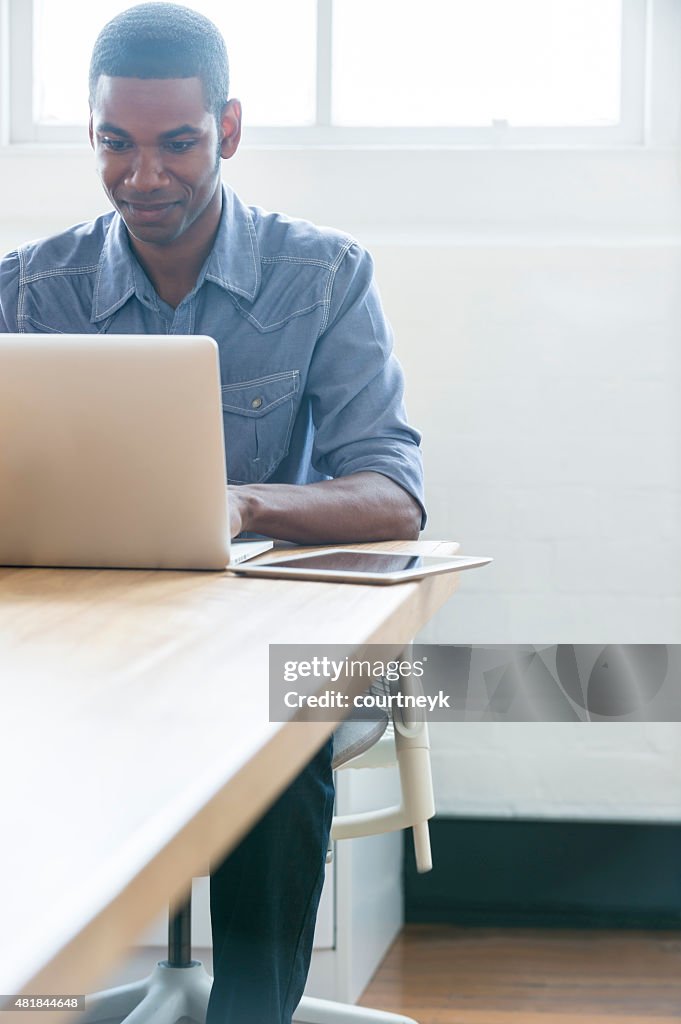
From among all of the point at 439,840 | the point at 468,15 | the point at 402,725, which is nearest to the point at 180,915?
the point at 402,725

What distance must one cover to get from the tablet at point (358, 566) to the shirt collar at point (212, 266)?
60 centimetres

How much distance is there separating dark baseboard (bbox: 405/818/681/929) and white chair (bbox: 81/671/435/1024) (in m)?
0.60

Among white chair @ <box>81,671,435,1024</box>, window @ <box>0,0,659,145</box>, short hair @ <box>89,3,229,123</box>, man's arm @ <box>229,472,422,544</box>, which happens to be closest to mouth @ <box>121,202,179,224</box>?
short hair @ <box>89,3,229,123</box>

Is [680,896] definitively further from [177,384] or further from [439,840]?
[177,384]

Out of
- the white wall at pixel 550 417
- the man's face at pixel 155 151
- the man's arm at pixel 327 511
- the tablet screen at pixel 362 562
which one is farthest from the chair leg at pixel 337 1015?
the man's face at pixel 155 151

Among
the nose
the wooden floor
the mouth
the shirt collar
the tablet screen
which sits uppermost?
the nose

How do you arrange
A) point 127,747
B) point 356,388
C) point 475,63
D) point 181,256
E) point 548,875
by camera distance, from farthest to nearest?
point 475,63 < point 548,875 < point 181,256 < point 356,388 < point 127,747

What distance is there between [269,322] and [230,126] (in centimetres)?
36

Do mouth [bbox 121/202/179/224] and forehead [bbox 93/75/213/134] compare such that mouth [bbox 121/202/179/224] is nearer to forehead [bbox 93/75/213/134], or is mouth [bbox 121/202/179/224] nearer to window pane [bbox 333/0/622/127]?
forehead [bbox 93/75/213/134]

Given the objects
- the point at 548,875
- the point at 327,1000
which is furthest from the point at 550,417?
the point at 327,1000

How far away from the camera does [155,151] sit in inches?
63.3

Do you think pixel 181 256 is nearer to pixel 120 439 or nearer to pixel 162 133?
pixel 162 133

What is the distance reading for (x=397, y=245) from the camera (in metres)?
2.40

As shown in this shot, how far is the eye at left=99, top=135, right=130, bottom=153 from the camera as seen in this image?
5.27ft
